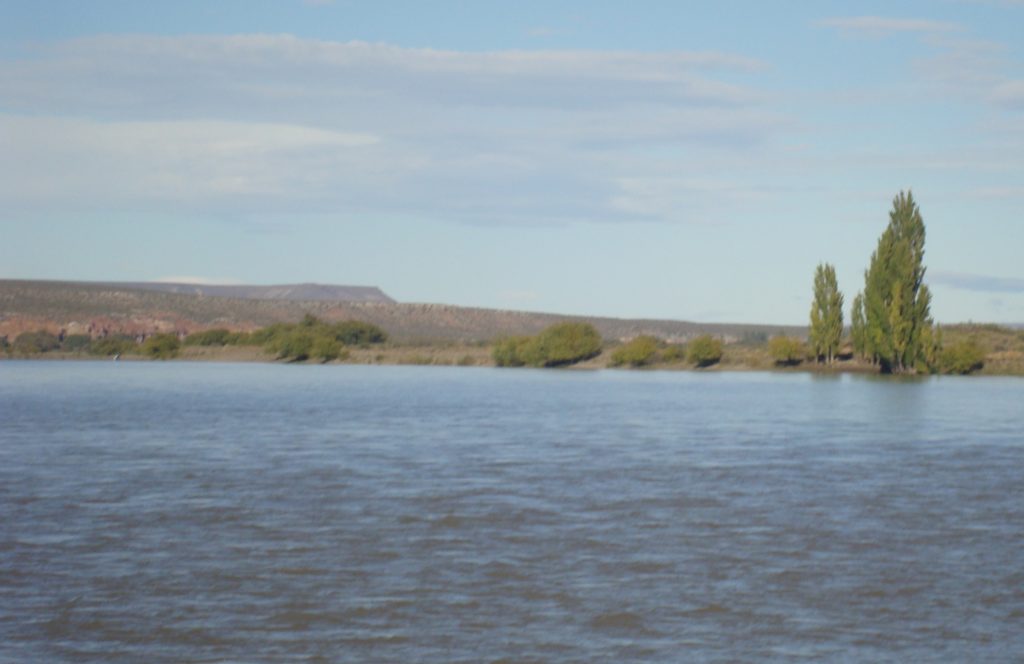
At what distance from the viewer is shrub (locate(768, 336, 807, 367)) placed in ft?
257

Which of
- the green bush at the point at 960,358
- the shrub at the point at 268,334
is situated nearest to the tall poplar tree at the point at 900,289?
the green bush at the point at 960,358

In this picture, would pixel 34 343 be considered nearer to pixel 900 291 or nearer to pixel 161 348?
pixel 161 348

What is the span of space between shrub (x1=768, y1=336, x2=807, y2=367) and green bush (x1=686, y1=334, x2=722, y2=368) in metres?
4.71

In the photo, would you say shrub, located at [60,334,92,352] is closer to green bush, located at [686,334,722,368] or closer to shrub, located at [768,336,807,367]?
green bush, located at [686,334,722,368]

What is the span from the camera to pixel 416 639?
9695 mm

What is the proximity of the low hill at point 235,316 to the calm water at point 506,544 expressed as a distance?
92.5 m

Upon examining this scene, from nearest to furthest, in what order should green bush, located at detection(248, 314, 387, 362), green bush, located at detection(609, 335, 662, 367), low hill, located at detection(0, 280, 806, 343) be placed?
green bush, located at detection(609, 335, 662, 367) < green bush, located at detection(248, 314, 387, 362) < low hill, located at detection(0, 280, 806, 343)

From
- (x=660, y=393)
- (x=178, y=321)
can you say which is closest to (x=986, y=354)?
(x=660, y=393)

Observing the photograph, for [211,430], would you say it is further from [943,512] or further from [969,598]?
[969,598]

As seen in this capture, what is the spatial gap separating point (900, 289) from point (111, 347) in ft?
Answer: 208

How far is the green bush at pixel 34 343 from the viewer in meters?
104

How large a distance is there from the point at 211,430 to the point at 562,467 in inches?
408

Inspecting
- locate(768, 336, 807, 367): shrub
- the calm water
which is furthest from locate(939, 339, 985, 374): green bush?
the calm water

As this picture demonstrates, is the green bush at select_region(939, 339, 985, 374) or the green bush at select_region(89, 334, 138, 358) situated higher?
the green bush at select_region(939, 339, 985, 374)
